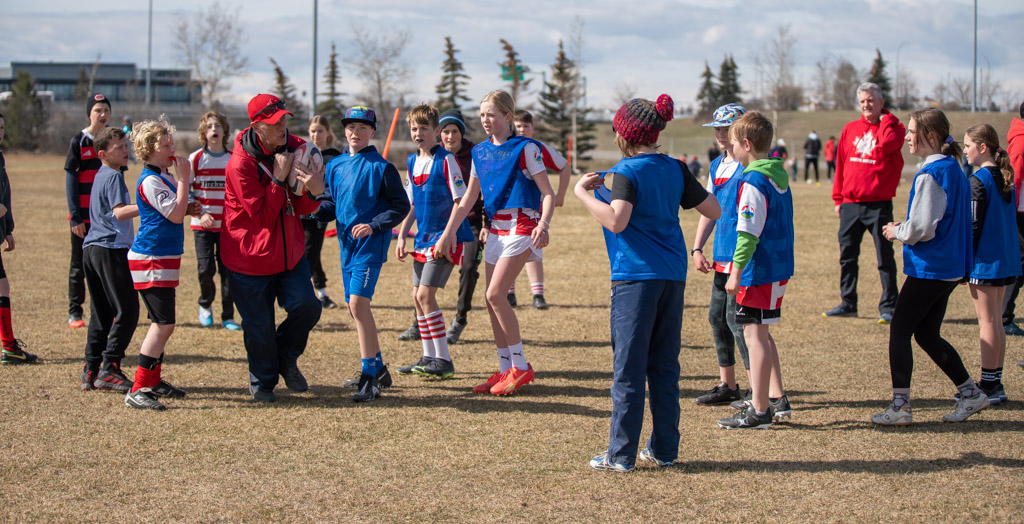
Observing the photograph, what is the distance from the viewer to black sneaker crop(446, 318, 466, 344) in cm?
784

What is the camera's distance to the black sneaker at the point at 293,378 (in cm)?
588

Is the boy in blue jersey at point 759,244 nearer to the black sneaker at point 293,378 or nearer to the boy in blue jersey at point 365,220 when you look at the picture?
the boy in blue jersey at point 365,220

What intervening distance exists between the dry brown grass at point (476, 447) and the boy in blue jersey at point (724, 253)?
25cm

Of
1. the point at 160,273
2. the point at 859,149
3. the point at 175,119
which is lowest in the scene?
the point at 160,273

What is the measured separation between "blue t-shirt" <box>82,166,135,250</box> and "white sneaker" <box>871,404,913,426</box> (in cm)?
511

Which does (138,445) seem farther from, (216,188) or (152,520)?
(216,188)

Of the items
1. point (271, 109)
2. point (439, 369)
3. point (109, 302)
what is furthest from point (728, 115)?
point (109, 302)

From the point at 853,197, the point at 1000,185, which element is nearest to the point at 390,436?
the point at 1000,185

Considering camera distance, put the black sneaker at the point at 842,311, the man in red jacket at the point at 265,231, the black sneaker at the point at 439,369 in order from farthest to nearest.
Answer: the black sneaker at the point at 842,311 < the black sneaker at the point at 439,369 < the man in red jacket at the point at 265,231

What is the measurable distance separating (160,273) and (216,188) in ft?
7.12

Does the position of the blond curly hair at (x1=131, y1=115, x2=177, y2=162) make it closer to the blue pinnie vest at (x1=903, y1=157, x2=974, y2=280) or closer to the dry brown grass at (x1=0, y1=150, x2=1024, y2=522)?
the dry brown grass at (x1=0, y1=150, x2=1024, y2=522)

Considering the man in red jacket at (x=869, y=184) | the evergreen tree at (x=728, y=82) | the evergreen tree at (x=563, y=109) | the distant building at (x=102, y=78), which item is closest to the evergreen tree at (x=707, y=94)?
the evergreen tree at (x=728, y=82)

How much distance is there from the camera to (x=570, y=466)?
4.45 meters

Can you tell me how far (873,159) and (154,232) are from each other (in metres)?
6.64
